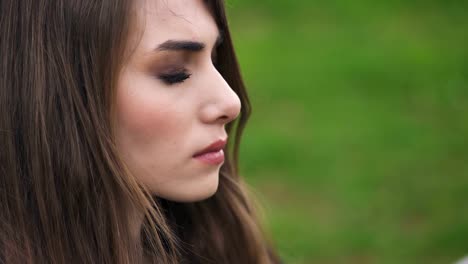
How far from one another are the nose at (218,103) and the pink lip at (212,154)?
0.23ft

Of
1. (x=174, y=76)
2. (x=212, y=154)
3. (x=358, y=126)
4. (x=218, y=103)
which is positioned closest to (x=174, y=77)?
(x=174, y=76)

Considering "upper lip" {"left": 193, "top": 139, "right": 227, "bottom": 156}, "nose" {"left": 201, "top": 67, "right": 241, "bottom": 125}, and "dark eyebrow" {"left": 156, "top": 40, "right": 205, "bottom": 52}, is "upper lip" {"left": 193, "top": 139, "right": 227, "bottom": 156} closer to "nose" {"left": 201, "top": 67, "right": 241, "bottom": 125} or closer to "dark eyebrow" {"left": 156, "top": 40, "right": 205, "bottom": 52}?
"nose" {"left": 201, "top": 67, "right": 241, "bottom": 125}

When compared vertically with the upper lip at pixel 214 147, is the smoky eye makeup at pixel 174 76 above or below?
above

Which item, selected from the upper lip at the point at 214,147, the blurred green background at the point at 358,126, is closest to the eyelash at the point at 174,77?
the upper lip at the point at 214,147

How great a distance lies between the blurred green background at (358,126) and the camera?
430cm

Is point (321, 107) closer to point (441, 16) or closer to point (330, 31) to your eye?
point (330, 31)

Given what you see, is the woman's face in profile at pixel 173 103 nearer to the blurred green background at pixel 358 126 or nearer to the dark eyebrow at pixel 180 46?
the dark eyebrow at pixel 180 46

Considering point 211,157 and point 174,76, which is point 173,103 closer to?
point 174,76

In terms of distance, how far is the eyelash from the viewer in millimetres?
1855

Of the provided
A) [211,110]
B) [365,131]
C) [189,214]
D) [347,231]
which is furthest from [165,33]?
[365,131]

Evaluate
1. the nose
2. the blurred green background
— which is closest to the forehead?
the nose

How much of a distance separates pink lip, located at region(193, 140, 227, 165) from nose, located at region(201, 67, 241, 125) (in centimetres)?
7

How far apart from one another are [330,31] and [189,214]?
4416mm

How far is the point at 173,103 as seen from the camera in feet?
6.09
